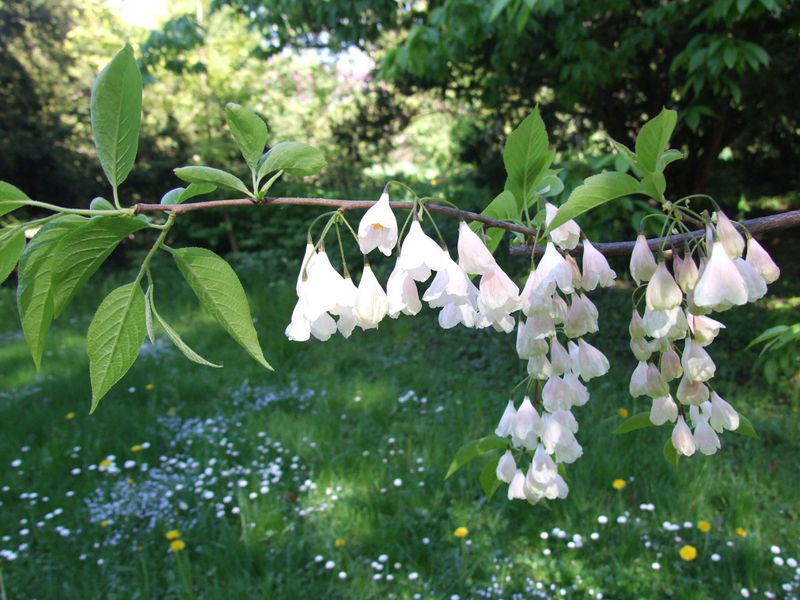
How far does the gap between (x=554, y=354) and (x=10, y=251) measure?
2.16 feet

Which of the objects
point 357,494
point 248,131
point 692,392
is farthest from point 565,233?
point 357,494

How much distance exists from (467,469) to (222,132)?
7.96 m

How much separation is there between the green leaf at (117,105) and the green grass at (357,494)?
62.9 inches

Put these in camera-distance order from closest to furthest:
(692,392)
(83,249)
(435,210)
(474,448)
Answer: (83,249), (435,210), (692,392), (474,448)

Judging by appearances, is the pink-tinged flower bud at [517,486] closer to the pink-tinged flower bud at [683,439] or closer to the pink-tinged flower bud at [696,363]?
the pink-tinged flower bud at [683,439]

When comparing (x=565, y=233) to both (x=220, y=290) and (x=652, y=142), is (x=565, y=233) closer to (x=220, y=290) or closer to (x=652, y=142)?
(x=652, y=142)

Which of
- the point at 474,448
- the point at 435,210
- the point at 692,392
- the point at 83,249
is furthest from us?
the point at 474,448

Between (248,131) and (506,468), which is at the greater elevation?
(248,131)

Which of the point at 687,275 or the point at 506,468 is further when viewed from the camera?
the point at 506,468

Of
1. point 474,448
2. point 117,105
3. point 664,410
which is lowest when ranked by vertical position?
point 474,448

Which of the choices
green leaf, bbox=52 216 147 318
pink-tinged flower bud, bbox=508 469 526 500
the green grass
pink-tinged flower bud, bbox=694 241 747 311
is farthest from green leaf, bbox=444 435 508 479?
the green grass

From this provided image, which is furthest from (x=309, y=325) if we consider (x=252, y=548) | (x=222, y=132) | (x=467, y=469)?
(x=222, y=132)

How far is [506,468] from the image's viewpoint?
1.07 metres

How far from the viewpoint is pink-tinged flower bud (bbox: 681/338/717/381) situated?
736 millimetres
